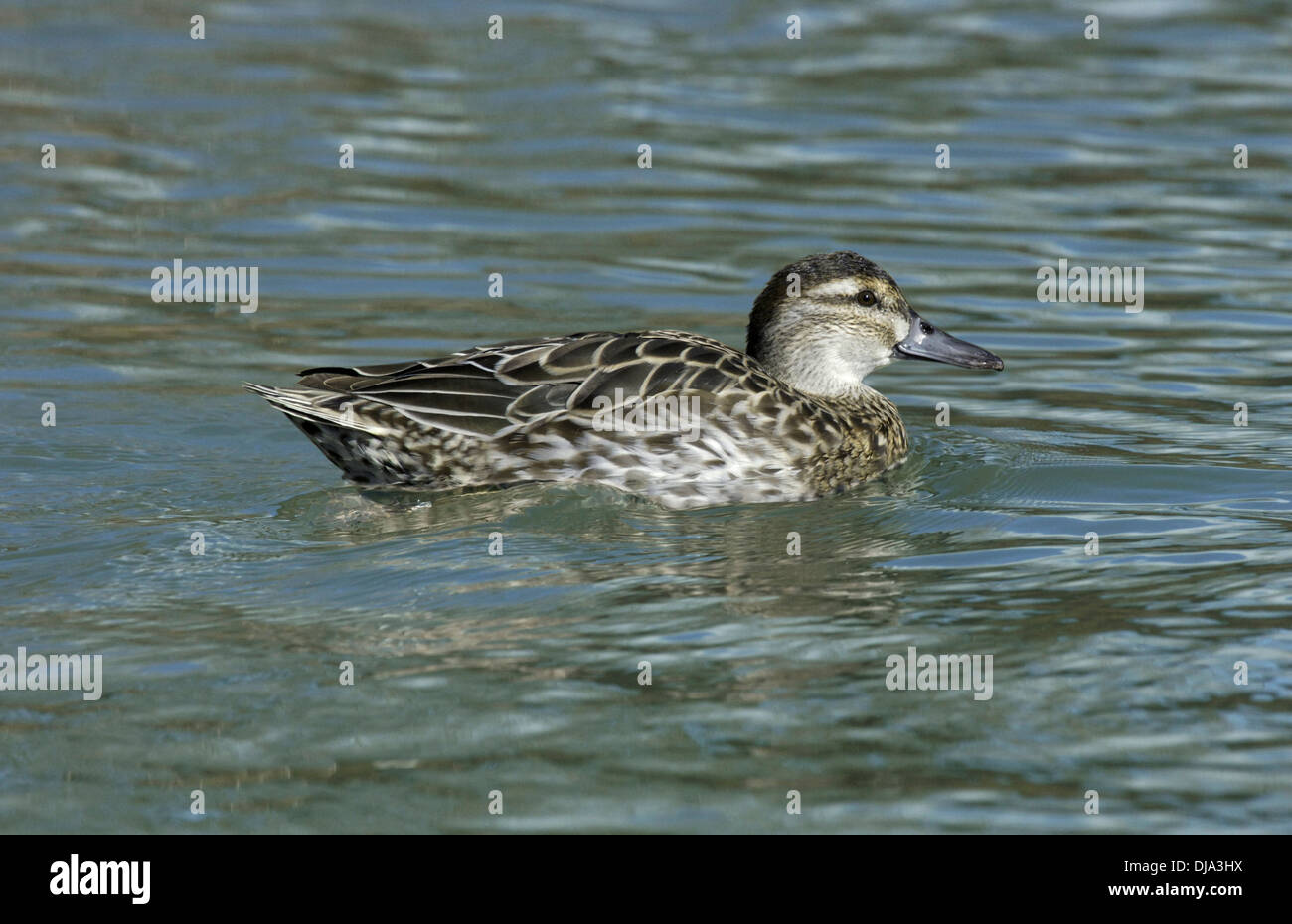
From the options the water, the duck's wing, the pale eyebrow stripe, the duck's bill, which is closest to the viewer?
the water

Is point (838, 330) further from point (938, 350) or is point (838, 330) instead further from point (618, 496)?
point (618, 496)

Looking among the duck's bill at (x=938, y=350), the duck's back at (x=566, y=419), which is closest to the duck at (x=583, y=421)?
the duck's back at (x=566, y=419)

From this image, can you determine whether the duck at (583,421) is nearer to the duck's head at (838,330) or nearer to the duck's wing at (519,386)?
the duck's wing at (519,386)

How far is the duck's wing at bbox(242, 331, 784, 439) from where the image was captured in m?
8.88

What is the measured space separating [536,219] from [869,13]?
7.10 m

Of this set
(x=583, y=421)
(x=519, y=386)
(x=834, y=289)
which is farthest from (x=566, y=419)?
(x=834, y=289)

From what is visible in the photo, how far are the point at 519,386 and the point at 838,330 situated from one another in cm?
194

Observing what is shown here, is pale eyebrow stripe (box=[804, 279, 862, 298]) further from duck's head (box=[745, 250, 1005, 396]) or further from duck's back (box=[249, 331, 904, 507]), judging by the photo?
duck's back (box=[249, 331, 904, 507])

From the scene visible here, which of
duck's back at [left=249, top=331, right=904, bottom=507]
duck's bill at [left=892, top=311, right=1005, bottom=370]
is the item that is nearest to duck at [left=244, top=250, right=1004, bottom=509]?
duck's back at [left=249, top=331, right=904, bottom=507]

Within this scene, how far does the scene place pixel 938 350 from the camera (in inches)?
402

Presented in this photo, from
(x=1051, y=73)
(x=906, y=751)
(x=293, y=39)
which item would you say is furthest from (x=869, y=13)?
(x=906, y=751)

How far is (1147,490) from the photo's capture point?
930cm

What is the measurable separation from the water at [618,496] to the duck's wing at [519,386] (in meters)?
0.40
